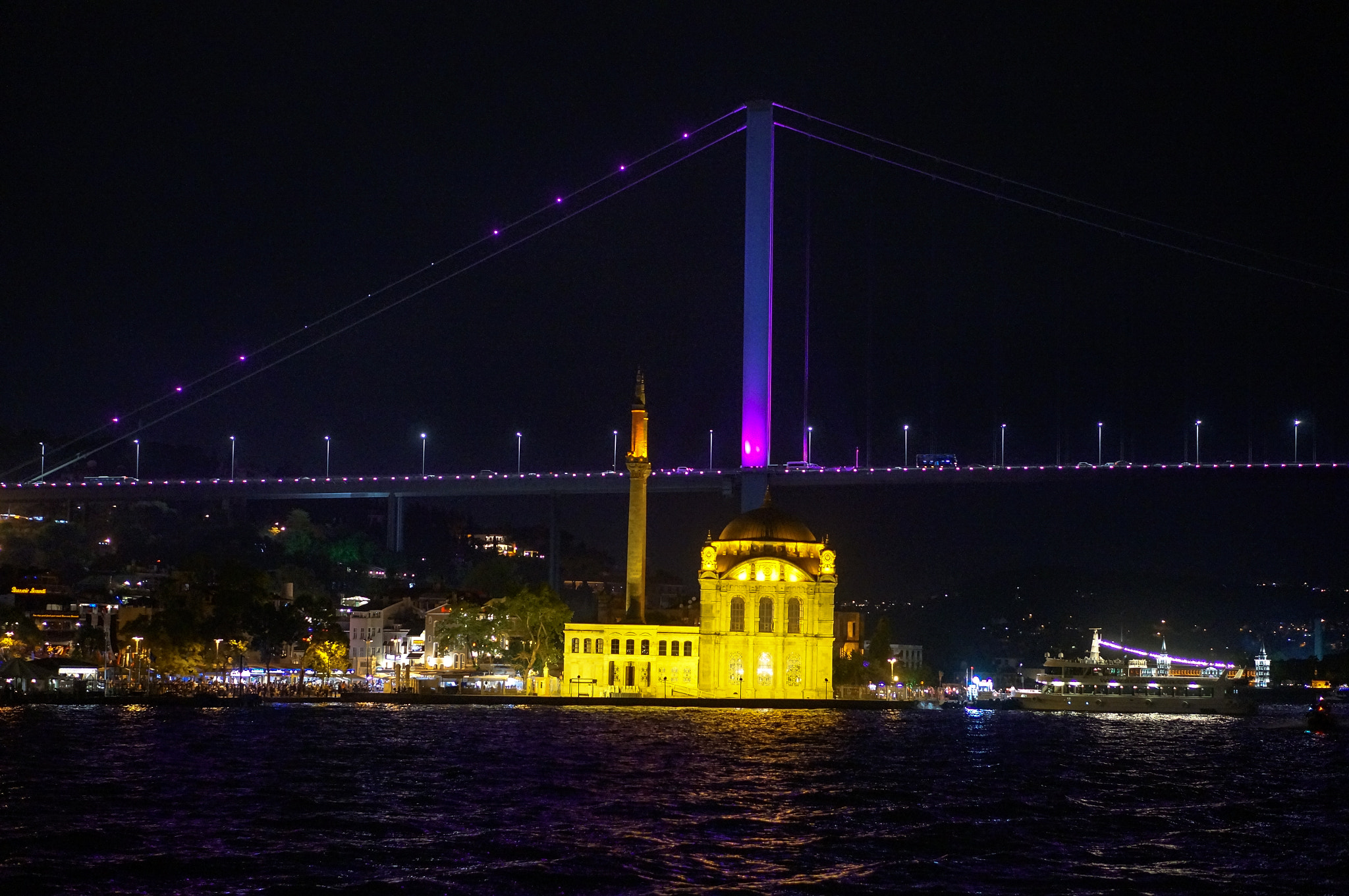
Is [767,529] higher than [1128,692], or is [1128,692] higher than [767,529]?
[767,529]

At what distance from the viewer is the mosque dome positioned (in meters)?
68.0

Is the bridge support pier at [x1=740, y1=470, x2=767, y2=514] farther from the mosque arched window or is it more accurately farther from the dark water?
the dark water

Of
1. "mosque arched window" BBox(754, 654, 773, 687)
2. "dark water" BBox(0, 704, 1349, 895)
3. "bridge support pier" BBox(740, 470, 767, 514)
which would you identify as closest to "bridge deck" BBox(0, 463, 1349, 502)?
"bridge support pier" BBox(740, 470, 767, 514)

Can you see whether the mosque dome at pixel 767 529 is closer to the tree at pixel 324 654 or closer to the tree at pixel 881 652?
the tree at pixel 881 652

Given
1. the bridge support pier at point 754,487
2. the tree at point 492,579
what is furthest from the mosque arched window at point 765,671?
the tree at point 492,579

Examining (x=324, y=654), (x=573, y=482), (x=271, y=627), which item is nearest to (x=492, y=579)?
(x=573, y=482)

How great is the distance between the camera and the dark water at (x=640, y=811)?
2227 centimetres

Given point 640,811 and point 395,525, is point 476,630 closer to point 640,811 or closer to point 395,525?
point 395,525

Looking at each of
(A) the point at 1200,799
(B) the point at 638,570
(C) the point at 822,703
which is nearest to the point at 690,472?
(B) the point at 638,570

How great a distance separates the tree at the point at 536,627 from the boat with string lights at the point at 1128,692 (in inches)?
742

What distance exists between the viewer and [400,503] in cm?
10888

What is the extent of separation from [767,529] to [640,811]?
4001cm

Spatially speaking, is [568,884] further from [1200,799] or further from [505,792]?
[1200,799]

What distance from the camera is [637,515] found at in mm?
71312
